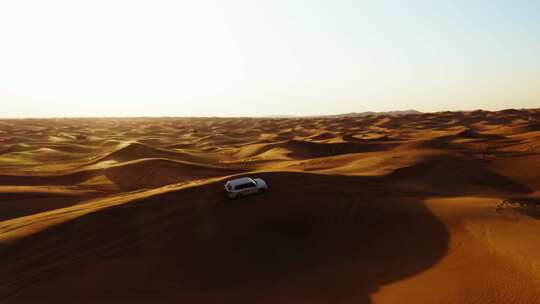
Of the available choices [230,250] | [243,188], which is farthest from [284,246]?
[243,188]

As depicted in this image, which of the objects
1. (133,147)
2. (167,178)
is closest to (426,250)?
(167,178)

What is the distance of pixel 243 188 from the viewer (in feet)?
52.7

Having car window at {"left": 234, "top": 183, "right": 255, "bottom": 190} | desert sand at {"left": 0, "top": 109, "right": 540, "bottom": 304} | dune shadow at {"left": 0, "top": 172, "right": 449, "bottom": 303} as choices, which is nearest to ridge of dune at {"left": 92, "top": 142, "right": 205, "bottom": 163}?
desert sand at {"left": 0, "top": 109, "right": 540, "bottom": 304}

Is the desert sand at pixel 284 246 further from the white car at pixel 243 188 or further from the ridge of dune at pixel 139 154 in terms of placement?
the ridge of dune at pixel 139 154

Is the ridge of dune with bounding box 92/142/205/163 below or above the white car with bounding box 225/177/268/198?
below

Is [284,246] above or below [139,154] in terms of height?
below

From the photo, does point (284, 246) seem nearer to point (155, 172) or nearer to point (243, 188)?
point (243, 188)

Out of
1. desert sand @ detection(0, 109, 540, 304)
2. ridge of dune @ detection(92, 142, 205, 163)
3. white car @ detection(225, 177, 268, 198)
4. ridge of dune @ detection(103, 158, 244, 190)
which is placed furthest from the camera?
ridge of dune @ detection(92, 142, 205, 163)

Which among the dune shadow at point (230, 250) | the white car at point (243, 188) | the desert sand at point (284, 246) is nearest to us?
the desert sand at point (284, 246)

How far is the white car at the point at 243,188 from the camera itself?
15953mm

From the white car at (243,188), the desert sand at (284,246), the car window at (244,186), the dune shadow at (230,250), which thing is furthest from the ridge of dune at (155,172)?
the car window at (244,186)

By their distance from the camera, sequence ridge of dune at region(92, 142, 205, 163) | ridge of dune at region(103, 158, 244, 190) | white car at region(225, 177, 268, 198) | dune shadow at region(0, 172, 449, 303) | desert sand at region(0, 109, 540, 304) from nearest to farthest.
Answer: desert sand at region(0, 109, 540, 304), dune shadow at region(0, 172, 449, 303), white car at region(225, 177, 268, 198), ridge of dune at region(103, 158, 244, 190), ridge of dune at region(92, 142, 205, 163)

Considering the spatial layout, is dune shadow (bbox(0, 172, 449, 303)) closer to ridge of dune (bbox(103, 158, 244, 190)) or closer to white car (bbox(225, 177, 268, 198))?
white car (bbox(225, 177, 268, 198))

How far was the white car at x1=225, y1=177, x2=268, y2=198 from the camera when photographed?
628 inches
